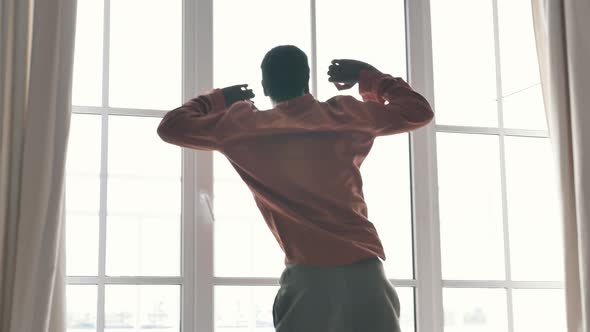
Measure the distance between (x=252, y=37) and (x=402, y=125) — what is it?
65 cm

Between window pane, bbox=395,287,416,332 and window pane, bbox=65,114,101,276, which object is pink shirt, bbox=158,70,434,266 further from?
window pane, bbox=395,287,416,332

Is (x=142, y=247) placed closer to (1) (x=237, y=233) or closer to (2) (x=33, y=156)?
(1) (x=237, y=233)

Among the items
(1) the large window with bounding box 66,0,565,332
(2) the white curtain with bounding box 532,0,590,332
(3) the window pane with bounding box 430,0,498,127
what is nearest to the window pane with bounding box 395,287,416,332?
(1) the large window with bounding box 66,0,565,332

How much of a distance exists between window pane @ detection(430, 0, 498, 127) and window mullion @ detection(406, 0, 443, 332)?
0.20ft

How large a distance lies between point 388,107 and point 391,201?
0.58 meters

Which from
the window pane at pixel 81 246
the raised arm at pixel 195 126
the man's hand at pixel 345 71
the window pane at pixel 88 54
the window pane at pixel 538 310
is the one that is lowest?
the window pane at pixel 538 310

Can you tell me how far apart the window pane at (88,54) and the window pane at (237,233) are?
397mm

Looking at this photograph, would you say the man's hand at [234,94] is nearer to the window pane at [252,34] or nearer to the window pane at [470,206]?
the window pane at [252,34]

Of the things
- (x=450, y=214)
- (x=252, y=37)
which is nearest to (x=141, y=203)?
(x=252, y=37)

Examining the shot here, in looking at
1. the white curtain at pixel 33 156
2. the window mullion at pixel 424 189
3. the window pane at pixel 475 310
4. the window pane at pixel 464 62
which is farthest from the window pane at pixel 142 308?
the window pane at pixel 464 62

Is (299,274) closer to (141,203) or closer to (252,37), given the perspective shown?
(141,203)

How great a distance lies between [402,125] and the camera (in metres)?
2.22

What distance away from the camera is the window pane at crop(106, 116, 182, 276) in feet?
8.05

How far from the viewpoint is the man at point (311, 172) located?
196cm
